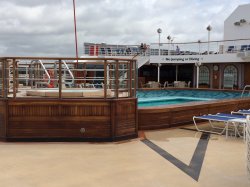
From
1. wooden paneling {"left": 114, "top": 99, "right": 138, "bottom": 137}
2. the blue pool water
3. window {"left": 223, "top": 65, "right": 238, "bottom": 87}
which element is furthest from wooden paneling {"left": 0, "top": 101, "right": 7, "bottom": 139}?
window {"left": 223, "top": 65, "right": 238, "bottom": 87}

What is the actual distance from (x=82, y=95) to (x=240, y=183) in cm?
309

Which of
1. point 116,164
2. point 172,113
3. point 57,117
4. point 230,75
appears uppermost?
point 230,75

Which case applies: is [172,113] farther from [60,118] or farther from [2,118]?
[2,118]

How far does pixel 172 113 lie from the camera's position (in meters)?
7.32

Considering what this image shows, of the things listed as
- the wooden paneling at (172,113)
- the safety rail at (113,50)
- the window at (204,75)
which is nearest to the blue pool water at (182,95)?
the wooden paneling at (172,113)

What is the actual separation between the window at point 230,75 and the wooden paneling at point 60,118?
56.6 ft

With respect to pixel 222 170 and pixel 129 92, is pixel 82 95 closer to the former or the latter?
pixel 129 92

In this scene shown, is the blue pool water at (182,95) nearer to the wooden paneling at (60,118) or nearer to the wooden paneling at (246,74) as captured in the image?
the wooden paneling at (246,74)

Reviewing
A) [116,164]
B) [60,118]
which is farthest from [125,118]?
[116,164]

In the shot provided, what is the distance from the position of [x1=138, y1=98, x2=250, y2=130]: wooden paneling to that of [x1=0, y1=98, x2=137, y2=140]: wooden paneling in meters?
1.26

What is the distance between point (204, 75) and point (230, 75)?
1830 mm

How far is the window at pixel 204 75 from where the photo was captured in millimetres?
22859

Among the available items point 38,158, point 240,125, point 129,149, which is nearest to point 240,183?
point 129,149

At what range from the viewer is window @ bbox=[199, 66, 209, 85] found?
2286cm
